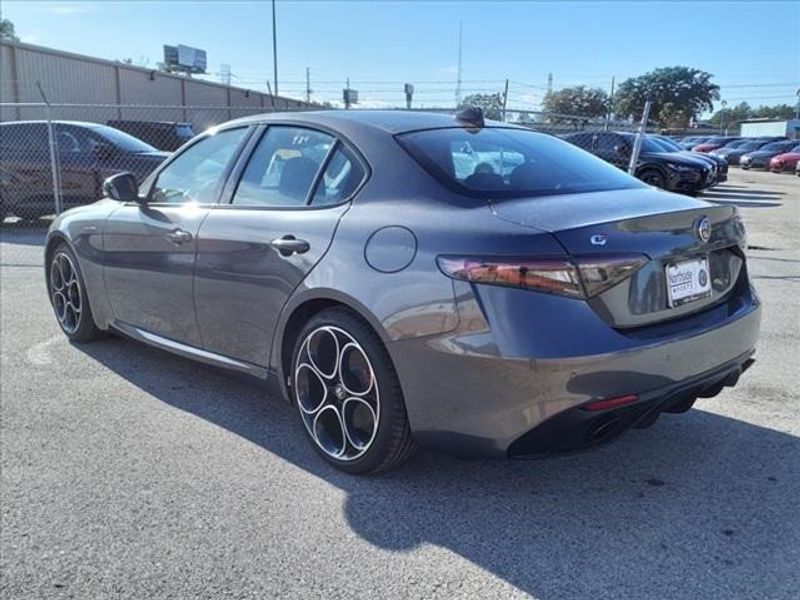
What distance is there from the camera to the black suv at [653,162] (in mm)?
15688

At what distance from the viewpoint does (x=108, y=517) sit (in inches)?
114

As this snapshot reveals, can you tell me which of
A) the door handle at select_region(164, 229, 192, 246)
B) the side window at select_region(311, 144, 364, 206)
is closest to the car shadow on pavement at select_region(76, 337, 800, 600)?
the door handle at select_region(164, 229, 192, 246)

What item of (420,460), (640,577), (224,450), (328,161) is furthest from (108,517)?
(640,577)

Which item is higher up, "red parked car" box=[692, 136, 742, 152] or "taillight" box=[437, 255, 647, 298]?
"red parked car" box=[692, 136, 742, 152]

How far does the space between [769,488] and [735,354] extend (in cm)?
58

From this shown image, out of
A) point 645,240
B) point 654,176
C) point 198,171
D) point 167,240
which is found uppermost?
point 198,171

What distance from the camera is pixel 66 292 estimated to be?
522cm

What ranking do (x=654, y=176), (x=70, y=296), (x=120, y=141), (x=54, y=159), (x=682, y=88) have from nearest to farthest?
(x=70, y=296) → (x=54, y=159) → (x=120, y=141) → (x=654, y=176) → (x=682, y=88)

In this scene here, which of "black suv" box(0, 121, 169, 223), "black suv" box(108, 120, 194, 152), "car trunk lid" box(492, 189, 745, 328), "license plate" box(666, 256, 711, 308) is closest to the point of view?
"car trunk lid" box(492, 189, 745, 328)

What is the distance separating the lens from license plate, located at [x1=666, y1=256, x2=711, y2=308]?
2.78 meters

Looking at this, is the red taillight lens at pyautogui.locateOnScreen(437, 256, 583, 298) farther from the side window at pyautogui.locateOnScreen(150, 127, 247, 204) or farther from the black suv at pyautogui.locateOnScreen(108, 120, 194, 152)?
the black suv at pyautogui.locateOnScreen(108, 120, 194, 152)

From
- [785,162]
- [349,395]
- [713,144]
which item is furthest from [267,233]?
[713,144]

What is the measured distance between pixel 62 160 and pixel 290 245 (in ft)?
30.5

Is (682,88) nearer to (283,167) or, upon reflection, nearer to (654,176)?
(654,176)
